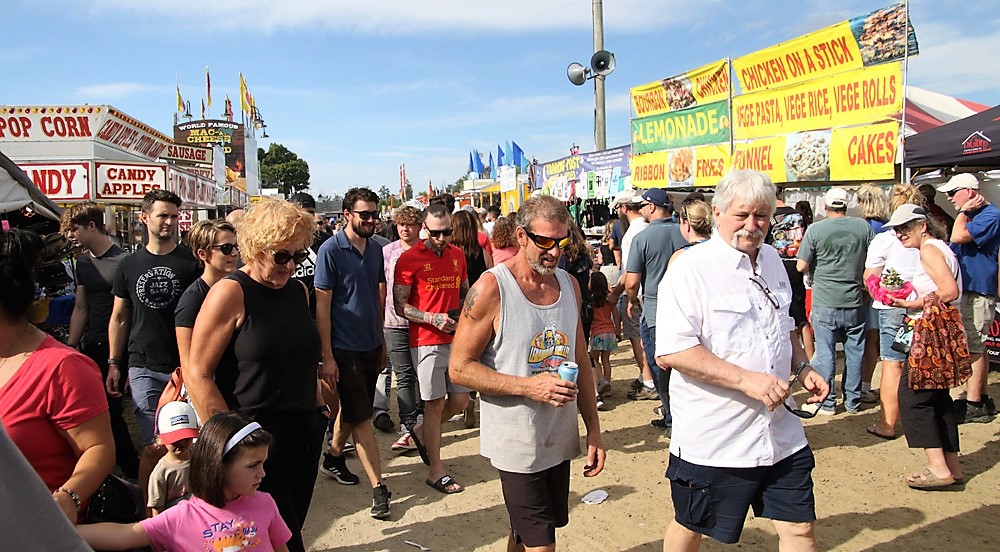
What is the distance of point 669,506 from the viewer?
4.52 meters

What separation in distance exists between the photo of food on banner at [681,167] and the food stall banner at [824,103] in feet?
3.61

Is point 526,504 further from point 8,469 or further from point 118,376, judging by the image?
point 118,376

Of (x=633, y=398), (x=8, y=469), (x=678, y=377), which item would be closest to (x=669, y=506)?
(x=678, y=377)

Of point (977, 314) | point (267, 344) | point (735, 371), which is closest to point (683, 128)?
point (977, 314)

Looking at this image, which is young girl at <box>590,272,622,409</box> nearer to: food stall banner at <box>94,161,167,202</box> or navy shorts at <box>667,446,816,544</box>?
navy shorts at <box>667,446,816,544</box>

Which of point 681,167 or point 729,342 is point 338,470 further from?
point 681,167

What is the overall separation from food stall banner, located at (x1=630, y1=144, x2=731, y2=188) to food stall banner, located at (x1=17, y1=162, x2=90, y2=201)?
984 cm

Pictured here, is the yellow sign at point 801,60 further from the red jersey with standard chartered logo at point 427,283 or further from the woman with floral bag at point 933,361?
the red jersey with standard chartered logo at point 427,283

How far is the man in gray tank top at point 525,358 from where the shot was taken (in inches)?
113

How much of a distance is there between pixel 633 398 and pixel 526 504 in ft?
14.7

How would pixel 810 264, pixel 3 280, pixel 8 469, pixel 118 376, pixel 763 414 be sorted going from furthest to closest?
pixel 810 264 → pixel 118 376 → pixel 763 414 → pixel 3 280 → pixel 8 469

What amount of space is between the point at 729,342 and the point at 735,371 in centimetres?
14

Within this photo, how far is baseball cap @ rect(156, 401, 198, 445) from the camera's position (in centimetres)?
308

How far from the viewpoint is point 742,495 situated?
2.84 meters
